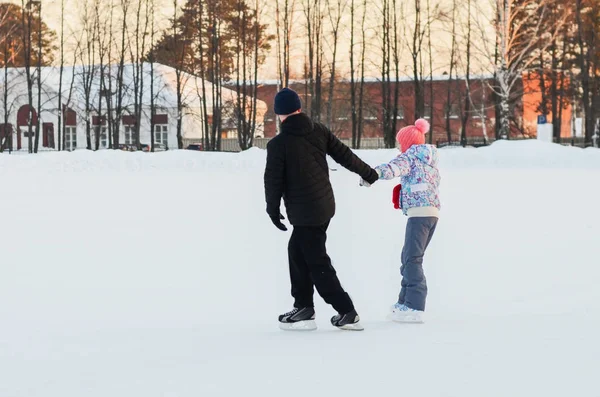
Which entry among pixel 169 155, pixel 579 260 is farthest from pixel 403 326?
pixel 169 155

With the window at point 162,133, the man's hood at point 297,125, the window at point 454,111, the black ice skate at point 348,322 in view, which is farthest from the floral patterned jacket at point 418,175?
the window at point 454,111

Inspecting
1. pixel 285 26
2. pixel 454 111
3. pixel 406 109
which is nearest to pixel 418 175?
pixel 285 26

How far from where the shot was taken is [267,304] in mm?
6938

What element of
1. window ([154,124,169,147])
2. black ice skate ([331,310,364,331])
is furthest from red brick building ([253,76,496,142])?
black ice skate ([331,310,364,331])

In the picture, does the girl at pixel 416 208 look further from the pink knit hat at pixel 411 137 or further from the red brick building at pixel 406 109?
the red brick building at pixel 406 109

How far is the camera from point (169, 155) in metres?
29.8

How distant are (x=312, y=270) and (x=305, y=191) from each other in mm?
512

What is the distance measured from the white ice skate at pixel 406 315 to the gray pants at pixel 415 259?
4 cm

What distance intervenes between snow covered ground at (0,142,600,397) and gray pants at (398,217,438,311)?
0.19 m

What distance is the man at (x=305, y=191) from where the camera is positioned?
18.9ft

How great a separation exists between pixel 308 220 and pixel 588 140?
38906 millimetres

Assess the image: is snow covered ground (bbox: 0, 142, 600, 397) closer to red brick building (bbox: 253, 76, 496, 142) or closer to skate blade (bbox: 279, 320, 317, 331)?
skate blade (bbox: 279, 320, 317, 331)

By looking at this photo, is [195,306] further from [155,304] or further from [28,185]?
[28,185]

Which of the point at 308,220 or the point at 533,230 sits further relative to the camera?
the point at 533,230
